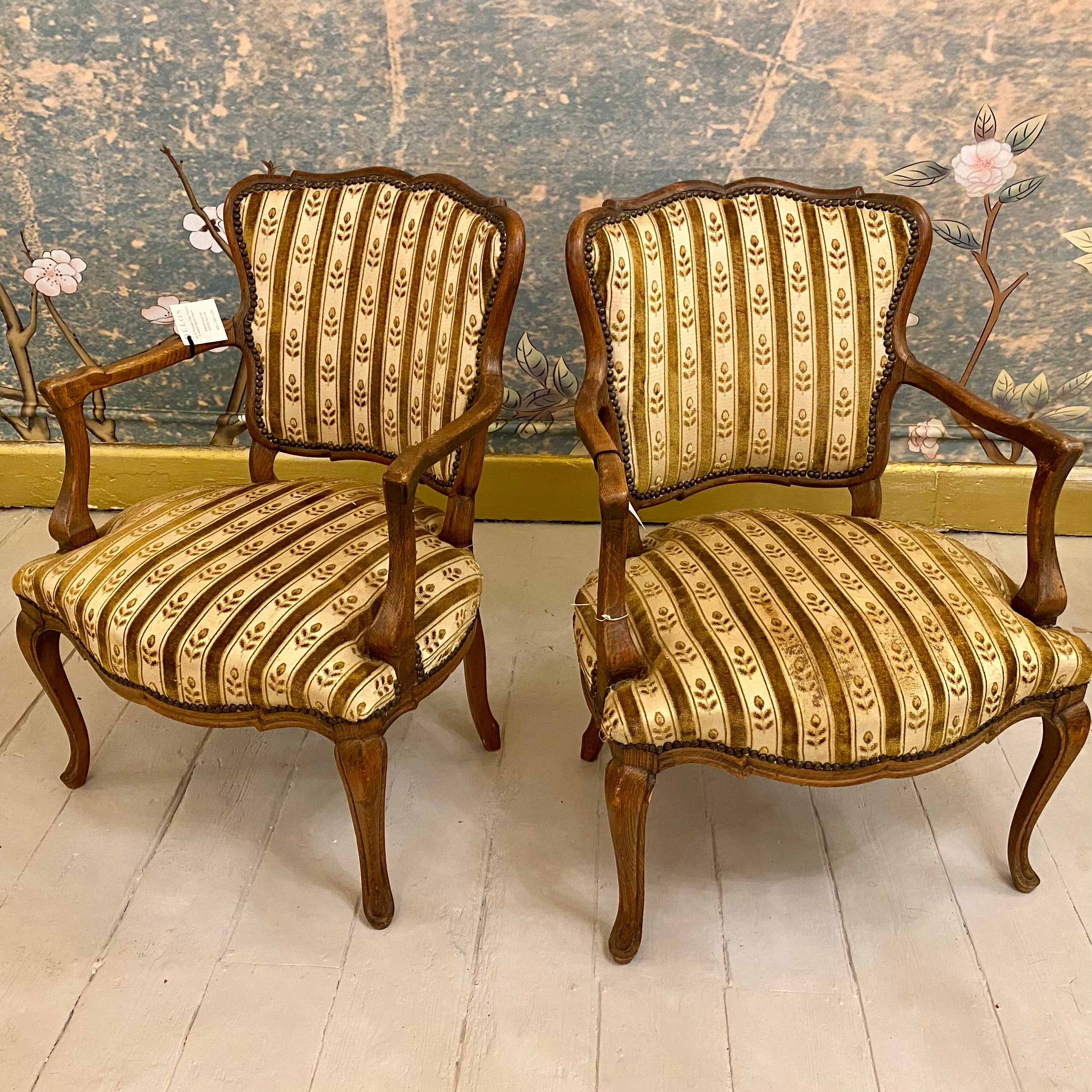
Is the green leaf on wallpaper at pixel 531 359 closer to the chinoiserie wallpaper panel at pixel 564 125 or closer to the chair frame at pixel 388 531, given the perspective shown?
the chinoiserie wallpaper panel at pixel 564 125

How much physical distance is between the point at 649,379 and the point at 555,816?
77 cm

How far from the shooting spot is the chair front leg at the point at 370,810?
55.0 inches

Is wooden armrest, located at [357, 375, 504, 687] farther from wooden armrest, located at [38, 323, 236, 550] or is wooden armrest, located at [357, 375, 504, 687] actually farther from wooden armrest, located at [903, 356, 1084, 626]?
wooden armrest, located at [903, 356, 1084, 626]

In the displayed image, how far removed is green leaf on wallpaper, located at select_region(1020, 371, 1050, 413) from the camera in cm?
238

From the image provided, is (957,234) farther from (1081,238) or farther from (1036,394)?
(1036,394)

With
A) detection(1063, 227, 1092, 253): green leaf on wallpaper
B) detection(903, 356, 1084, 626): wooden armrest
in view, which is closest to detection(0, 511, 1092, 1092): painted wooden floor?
detection(903, 356, 1084, 626): wooden armrest

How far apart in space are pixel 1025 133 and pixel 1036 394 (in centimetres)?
60

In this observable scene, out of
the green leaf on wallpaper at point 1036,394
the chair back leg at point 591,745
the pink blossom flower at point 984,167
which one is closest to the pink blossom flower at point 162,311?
the chair back leg at point 591,745

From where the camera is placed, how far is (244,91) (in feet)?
7.09

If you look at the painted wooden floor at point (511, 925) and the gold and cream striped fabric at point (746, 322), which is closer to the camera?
the painted wooden floor at point (511, 925)

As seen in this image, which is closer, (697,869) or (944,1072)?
(944,1072)

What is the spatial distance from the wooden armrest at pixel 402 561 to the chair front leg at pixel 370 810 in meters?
0.11

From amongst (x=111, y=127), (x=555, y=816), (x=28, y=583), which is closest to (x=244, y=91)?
(x=111, y=127)

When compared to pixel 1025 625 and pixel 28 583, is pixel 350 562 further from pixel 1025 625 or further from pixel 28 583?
pixel 1025 625
